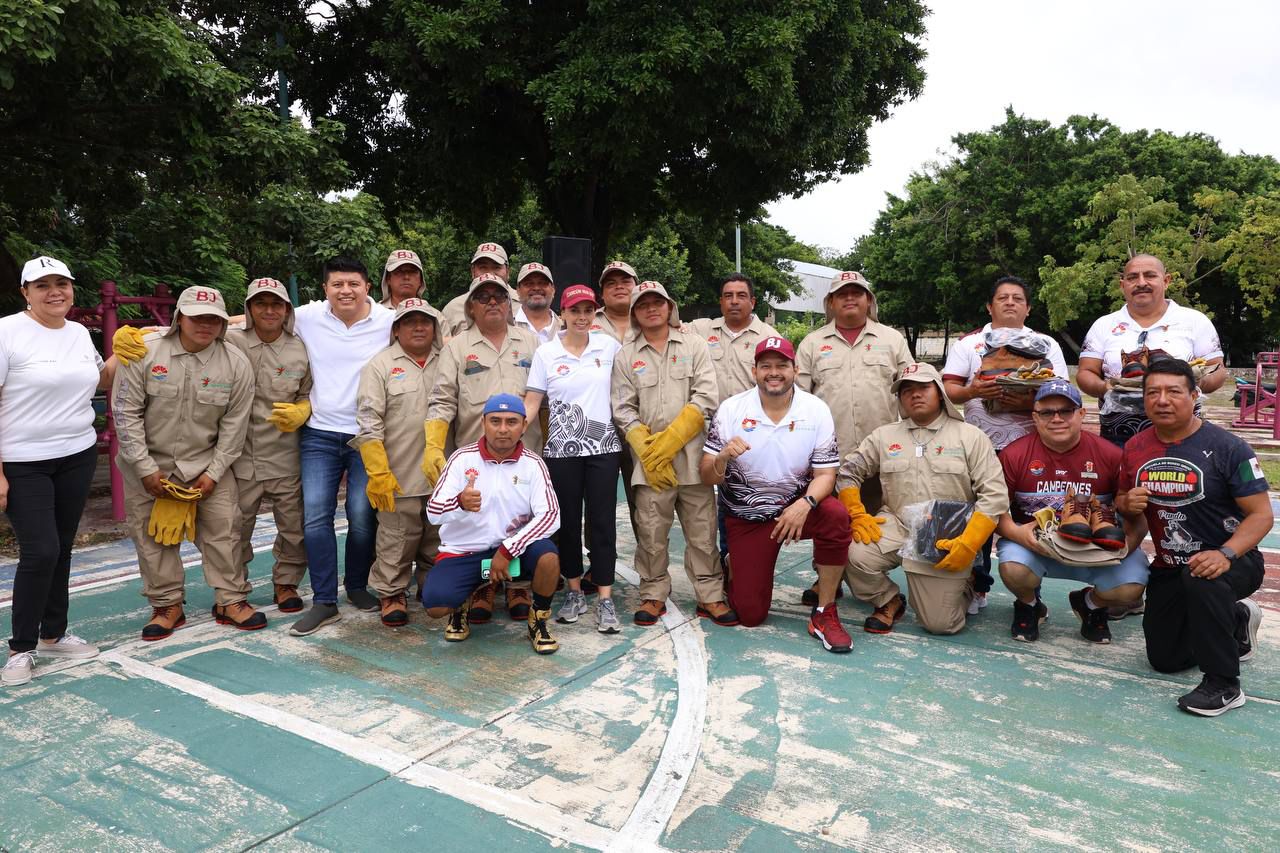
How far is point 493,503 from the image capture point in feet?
13.8

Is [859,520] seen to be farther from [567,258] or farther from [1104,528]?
[567,258]

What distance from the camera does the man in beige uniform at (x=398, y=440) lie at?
4438 millimetres

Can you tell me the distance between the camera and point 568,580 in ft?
15.4

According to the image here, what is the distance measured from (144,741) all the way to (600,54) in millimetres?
8728

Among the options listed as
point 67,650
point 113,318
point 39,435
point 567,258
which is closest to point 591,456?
point 39,435

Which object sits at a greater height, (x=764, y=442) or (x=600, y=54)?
(x=600, y=54)

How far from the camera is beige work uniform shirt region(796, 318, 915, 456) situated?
4816 mm

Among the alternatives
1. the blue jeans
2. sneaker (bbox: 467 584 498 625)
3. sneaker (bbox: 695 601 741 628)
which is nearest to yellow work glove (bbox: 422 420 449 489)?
the blue jeans

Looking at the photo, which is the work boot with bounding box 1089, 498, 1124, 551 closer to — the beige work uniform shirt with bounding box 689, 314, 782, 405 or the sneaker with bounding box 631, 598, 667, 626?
the beige work uniform shirt with bounding box 689, 314, 782, 405

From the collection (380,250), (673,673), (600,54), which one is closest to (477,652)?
(673,673)

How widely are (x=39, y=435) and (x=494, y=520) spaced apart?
204 cm

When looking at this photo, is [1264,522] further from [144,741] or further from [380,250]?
[380,250]

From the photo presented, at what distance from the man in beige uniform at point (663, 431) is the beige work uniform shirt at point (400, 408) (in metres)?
1.07

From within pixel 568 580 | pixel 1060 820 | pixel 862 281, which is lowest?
pixel 1060 820
